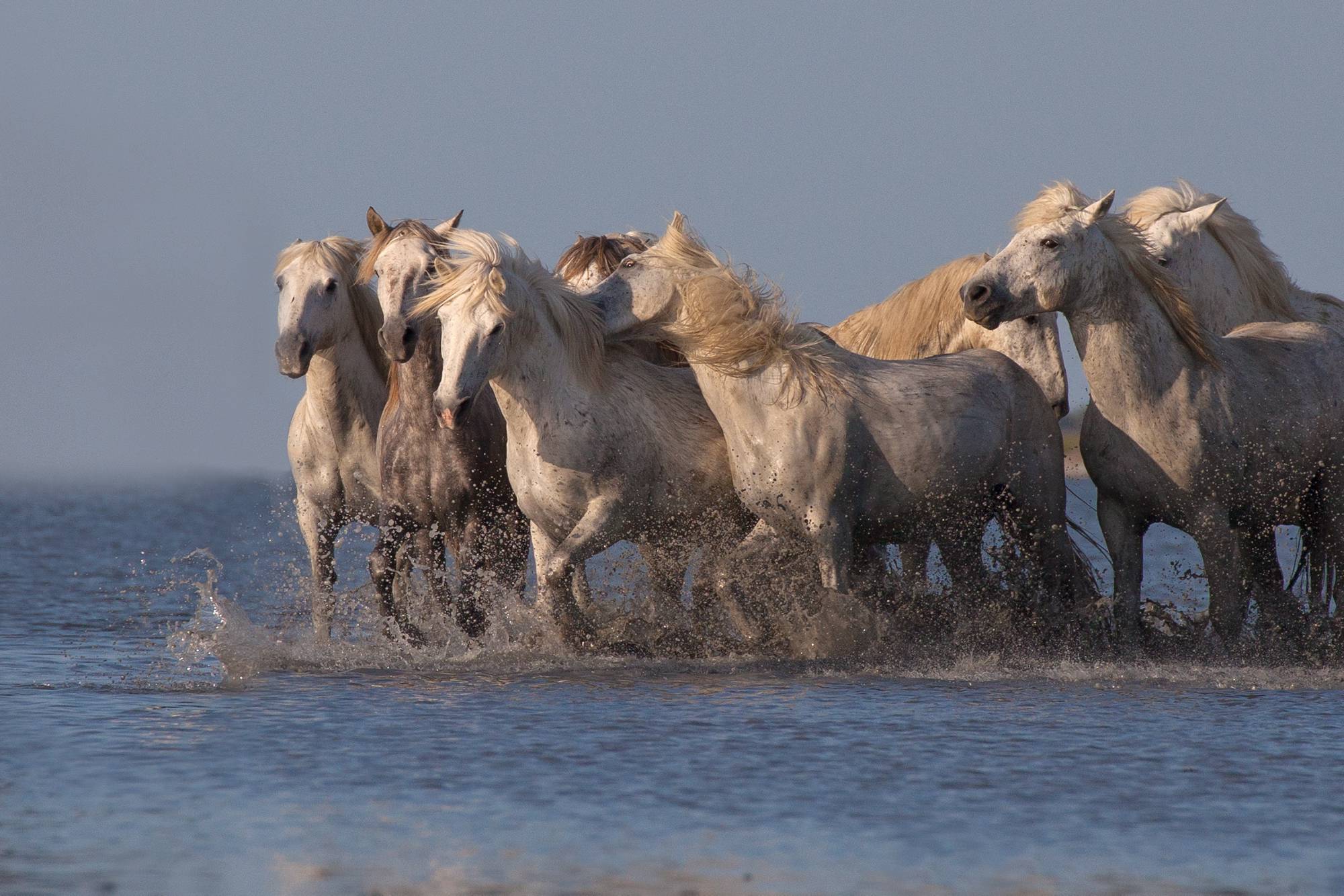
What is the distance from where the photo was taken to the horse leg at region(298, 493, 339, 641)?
30.4 feet

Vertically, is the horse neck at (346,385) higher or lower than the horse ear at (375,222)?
lower

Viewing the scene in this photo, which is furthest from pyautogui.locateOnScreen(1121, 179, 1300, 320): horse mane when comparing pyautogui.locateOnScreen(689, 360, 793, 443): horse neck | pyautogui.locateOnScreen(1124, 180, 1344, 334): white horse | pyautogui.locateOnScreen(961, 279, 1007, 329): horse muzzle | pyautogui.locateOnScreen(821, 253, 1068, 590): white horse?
pyautogui.locateOnScreen(689, 360, 793, 443): horse neck

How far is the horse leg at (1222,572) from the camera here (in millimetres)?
8008

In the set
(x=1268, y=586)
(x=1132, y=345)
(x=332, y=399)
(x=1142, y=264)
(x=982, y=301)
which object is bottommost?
(x=1268, y=586)

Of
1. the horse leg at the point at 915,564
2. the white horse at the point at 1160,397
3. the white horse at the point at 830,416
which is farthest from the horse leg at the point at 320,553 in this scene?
the white horse at the point at 1160,397

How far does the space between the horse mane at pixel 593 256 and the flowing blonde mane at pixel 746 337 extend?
125cm

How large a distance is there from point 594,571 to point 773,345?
71.2 inches

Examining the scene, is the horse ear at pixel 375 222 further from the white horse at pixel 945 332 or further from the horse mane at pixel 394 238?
the white horse at pixel 945 332

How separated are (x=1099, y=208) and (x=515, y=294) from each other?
102 inches

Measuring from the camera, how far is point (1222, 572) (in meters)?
8.05

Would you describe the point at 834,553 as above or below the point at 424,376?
below

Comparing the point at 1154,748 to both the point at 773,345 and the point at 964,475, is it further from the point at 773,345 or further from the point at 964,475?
the point at 773,345

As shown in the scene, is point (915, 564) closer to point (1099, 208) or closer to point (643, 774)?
point (1099, 208)

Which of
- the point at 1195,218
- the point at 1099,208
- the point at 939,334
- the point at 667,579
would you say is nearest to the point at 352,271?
the point at 667,579
